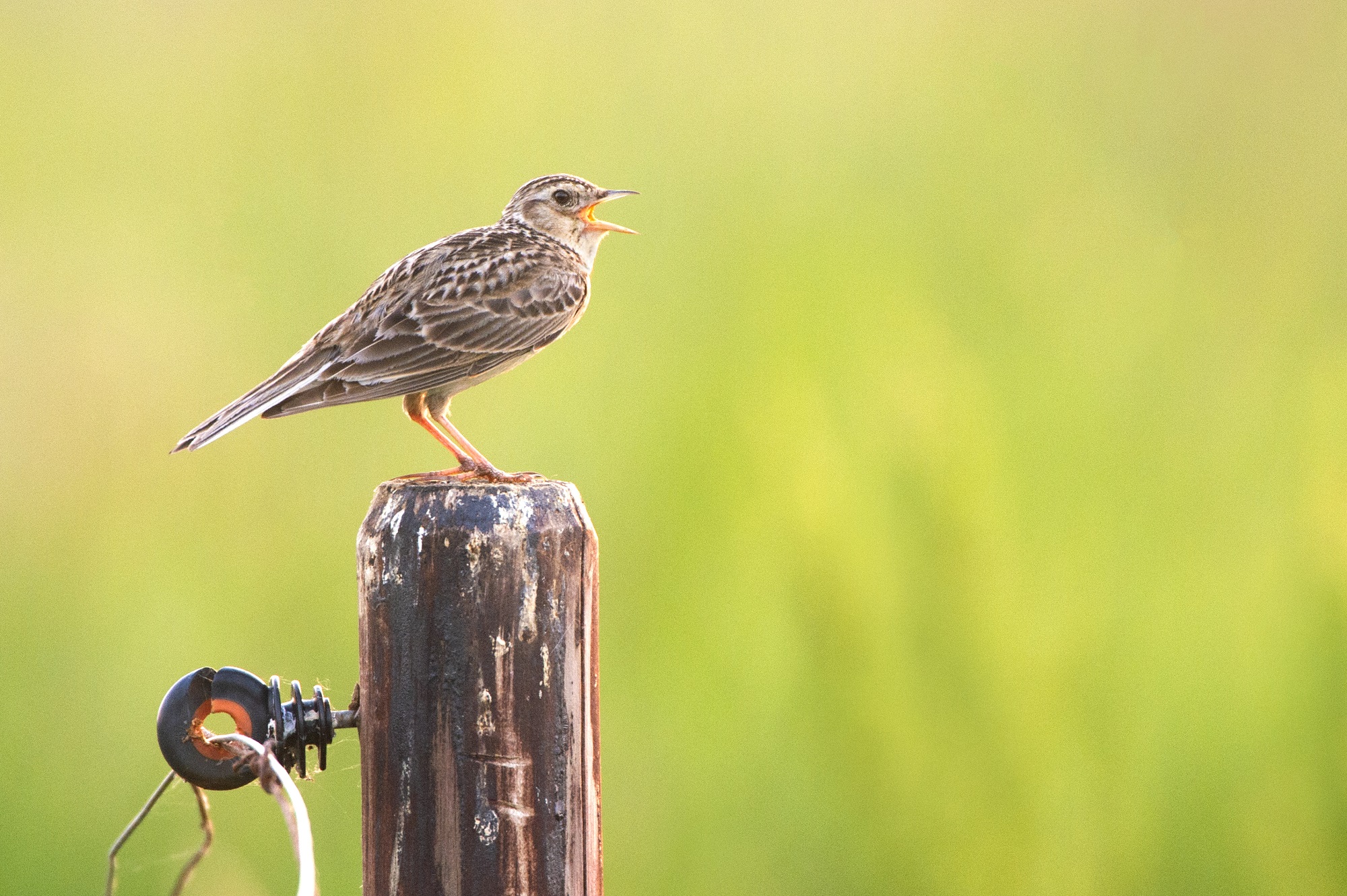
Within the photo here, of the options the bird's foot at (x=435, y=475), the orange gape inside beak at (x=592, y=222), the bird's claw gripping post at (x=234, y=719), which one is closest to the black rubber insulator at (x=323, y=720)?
the bird's claw gripping post at (x=234, y=719)

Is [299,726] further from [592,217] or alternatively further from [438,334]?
[592,217]

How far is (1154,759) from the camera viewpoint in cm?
508

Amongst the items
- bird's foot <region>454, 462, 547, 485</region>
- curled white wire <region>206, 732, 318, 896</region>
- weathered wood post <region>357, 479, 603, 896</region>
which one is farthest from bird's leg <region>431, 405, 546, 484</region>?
curled white wire <region>206, 732, 318, 896</region>

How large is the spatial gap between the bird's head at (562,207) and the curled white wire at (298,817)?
9.22 feet

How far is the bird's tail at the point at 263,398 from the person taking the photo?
11.5 feet

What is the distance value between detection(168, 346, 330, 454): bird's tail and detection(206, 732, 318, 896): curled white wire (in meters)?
0.97

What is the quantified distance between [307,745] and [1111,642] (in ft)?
11.4

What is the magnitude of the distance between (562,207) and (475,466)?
5.10 ft

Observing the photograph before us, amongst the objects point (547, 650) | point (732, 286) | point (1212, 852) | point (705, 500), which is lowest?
point (1212, 852)

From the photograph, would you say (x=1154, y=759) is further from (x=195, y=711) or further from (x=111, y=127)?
(x=111, y=127)

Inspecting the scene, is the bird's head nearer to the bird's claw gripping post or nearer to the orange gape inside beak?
the orange gape inside beak

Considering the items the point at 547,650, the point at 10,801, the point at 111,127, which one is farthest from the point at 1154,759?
the point at 111,127

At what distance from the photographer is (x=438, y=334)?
4148mm

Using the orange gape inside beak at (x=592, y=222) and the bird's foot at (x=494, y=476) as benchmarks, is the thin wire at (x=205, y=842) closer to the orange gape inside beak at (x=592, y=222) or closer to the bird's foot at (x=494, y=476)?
the bird's foot at (x=494, y=476)
